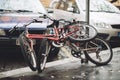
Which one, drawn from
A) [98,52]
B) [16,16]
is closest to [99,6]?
[16,16]

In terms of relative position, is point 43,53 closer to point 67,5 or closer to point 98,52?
point 98,52

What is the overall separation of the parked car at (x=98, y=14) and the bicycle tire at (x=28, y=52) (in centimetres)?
325

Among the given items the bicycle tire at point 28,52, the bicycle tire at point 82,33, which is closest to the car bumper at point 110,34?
the bicycle tire at point 82,33

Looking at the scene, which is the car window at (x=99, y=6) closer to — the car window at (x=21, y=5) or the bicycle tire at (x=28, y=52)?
the car window at (x=21, y=5)

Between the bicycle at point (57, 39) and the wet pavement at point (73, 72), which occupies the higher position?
the bicycle at point (57, 39)

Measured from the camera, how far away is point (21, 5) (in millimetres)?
12227

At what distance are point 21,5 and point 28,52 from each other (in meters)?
2.87

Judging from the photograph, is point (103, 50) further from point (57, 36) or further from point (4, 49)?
point (4, 49)

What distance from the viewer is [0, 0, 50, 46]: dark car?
1059 cm

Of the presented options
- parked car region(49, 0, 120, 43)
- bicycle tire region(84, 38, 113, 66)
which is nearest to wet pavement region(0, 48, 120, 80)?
bicycle tire region(84, 38, 113, 66)

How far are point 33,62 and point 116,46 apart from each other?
5.26m

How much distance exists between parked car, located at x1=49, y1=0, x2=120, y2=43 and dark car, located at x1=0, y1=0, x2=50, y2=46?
137cm

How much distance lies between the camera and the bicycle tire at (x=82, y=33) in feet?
32.0

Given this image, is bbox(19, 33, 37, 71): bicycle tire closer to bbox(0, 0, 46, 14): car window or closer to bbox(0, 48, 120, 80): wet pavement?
bbox(0, 48, 120, 80): wet pavement
